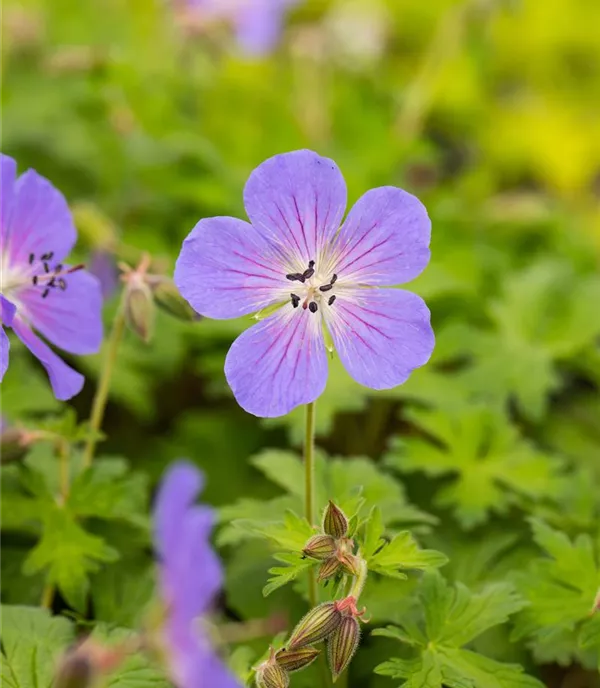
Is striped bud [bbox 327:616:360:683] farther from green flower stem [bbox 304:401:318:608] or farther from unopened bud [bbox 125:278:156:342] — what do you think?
unopened bud [bbox 125:278:156:342]

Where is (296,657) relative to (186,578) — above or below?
below

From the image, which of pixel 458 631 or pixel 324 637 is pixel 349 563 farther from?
pixel 458 631

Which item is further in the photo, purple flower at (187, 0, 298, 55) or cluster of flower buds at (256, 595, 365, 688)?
purple flower at (187, 0, 298, 55)

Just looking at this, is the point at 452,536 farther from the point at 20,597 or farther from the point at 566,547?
the point at 20,597

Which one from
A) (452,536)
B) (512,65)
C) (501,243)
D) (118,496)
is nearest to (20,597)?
(118,496)

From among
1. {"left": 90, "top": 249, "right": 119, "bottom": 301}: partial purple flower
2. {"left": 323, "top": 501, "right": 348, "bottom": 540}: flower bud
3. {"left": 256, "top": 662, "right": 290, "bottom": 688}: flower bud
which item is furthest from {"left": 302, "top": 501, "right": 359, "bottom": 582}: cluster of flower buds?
{"left": 90, "top": 249, "right": 119, "bottom": 301}: partial purple flower

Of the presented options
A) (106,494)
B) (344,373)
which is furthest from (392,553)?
(344,373)

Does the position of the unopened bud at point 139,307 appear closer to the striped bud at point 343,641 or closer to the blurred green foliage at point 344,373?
the blurred green foliage at point 344,373
